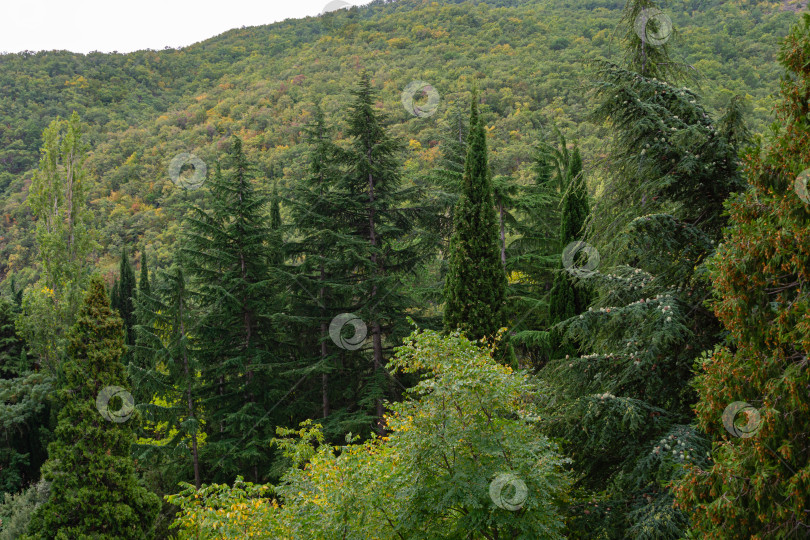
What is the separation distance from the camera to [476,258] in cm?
1178

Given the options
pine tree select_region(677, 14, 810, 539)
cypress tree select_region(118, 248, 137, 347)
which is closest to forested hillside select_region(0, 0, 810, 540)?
pine tree select_region(677, 14, 810, 539)

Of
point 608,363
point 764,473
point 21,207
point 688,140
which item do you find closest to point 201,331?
point 608,363

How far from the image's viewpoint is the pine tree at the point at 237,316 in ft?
47.9

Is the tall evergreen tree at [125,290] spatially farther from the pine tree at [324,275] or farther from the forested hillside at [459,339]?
the pine tree at [324,275]

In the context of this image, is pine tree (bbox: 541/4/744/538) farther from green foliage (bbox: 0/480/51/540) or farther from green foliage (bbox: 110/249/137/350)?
green foliage (bbox: 110/249/137/350)

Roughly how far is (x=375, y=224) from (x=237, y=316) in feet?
16.4

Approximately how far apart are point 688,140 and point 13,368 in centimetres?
2386

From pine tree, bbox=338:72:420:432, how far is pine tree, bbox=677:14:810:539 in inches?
403

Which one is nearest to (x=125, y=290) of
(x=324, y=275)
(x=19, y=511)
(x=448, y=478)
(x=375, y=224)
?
(x=19, y=511)

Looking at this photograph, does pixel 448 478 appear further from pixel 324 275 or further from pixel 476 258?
pixel 324 275

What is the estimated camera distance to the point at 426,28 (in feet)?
238

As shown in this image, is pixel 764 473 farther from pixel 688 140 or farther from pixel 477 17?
pixel 477 17

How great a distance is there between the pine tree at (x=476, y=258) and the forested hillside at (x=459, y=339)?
70 millimetres

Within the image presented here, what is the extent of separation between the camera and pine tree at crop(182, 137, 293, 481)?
1459cm
